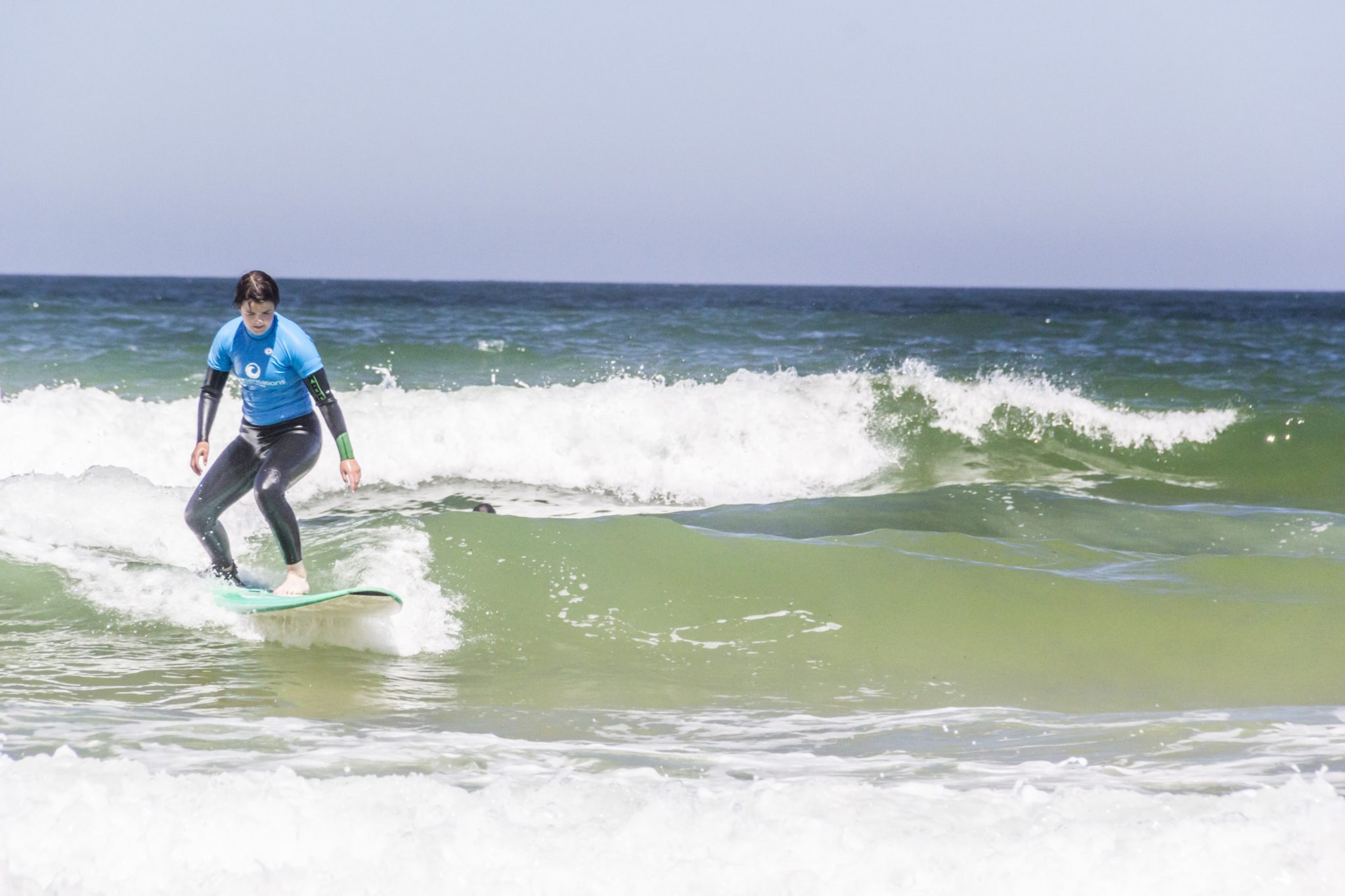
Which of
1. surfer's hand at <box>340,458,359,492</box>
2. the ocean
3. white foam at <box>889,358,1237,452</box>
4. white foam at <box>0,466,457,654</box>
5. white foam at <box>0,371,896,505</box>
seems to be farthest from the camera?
white foam at <box>889,358,1237,452</box>

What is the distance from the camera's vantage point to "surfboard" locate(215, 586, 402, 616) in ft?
19.4

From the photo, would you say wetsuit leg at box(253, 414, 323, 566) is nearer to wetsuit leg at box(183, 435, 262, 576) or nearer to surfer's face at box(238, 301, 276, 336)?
wetsuit leg at box(183, 435, 262, 576)

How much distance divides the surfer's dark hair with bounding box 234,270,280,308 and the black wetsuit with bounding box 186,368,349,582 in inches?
19.8

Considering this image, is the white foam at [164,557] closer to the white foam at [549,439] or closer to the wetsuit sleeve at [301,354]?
the wetsuit sleeve at [301,354]

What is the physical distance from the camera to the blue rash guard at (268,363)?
581 cm

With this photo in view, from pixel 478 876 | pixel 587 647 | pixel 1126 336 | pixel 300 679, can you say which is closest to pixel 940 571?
pixel 587 647

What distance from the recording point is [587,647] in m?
6.48

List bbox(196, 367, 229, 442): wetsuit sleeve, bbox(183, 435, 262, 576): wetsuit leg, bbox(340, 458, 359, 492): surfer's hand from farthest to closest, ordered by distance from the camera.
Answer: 1. bbox(183, 435, 262, 576): wetsuit leg
2. bbox(196, 367, 229, 442): wetsuit sleeve
3. bbox(340, 458, 359, 492): surfer's hand

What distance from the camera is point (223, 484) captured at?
6.12m

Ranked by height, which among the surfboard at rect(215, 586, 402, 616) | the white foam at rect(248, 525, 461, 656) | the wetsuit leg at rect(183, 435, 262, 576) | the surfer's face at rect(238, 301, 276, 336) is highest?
the surfer's face at rect(238, 301, 276, 336)

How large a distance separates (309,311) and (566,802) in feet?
98.5

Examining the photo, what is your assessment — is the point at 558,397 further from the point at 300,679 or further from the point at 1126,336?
the point at 1126,336

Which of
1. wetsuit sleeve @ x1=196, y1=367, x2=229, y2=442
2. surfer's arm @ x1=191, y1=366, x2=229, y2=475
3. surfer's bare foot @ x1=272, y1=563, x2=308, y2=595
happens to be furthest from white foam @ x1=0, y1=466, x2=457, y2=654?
wetsuit sleeve @ x1=196, y1=367, x2=229, y2=442

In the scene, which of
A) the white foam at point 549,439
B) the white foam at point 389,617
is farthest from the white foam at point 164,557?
the white foam at point 549,439
